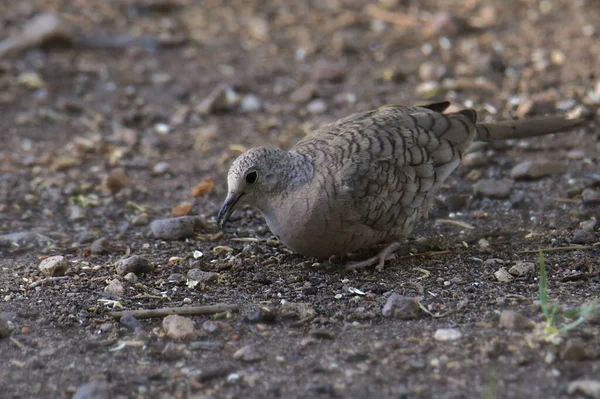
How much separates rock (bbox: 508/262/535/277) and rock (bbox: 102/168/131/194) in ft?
9.49

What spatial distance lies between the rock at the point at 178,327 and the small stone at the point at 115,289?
0.52 meters

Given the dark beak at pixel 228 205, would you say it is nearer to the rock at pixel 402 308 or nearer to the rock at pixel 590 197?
the rock at pixel 402 308

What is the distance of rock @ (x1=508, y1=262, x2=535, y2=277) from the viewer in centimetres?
439

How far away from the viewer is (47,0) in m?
9.48

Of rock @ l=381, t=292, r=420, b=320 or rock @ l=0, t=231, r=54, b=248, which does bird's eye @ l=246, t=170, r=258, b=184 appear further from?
rock @ l=0, t=231, r=54, b=248

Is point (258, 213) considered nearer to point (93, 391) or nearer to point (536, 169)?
point (536, 169)

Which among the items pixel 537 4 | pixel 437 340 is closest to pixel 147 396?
pixel 437 340

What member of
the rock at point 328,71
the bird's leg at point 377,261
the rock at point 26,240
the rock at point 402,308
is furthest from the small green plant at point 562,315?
the rock at point 328,71

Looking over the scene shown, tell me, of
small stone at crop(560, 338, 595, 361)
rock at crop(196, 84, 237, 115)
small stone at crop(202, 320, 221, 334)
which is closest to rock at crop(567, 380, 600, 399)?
small stone at crop(560, 338, 595, 361)

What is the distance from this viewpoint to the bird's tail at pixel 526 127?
536 centimetres

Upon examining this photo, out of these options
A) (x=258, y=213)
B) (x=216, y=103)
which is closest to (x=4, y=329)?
(x=258, y=213)

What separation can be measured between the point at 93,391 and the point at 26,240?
84.5 inches

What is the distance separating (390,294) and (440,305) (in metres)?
0.29

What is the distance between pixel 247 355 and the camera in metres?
3.59
